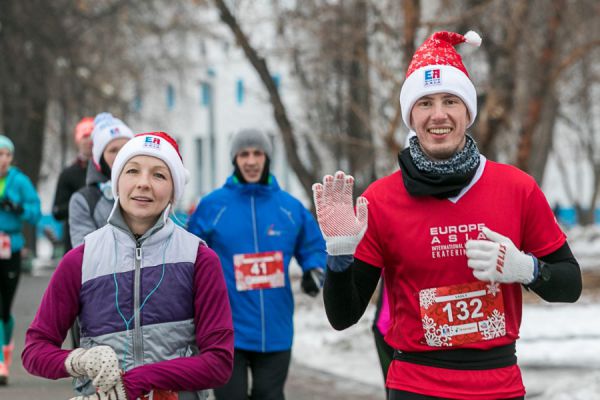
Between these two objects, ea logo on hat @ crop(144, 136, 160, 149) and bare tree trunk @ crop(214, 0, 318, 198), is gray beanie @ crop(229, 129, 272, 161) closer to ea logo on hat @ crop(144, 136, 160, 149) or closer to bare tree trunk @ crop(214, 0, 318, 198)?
ea logo on hat @ crop(144, 136, 160, 149)

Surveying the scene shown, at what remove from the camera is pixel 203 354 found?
11.8ft

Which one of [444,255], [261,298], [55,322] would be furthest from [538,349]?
[55,322]

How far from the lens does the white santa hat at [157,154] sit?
382 centimetres

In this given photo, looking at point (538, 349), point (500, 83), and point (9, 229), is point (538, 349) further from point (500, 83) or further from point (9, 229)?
point (9, 229)

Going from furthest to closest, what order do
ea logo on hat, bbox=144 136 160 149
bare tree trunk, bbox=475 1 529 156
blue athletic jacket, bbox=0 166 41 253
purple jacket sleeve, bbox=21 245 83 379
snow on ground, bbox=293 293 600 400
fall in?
bare tree trunk, bbox=475 1 529 156 → blue athletic jacket, bbox=0 166 41 253 → snow on ground, bbox=293 293 600 400 → ea logo on hat, bbox=144 136 160 149 → purple jacket sleeve, bbox=21 245 83 379

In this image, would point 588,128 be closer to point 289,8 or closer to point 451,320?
point 289,8

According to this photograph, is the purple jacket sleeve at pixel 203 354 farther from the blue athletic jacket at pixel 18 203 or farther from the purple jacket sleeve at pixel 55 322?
the blue athletic jacket at pixel 18 203

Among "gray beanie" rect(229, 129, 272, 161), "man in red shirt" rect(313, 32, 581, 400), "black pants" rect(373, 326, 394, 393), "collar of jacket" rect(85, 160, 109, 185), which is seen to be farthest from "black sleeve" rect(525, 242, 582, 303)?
"collar of jacket" rect(85, 160, 109, 185)

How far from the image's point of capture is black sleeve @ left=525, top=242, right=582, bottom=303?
11.7 feet

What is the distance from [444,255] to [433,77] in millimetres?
614

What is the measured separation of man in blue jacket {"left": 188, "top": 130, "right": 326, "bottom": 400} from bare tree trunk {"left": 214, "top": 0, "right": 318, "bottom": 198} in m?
6.25

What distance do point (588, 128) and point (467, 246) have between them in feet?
123

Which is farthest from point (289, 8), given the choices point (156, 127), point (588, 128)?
point (588, 128)

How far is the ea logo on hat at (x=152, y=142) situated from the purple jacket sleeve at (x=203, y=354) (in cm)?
38
